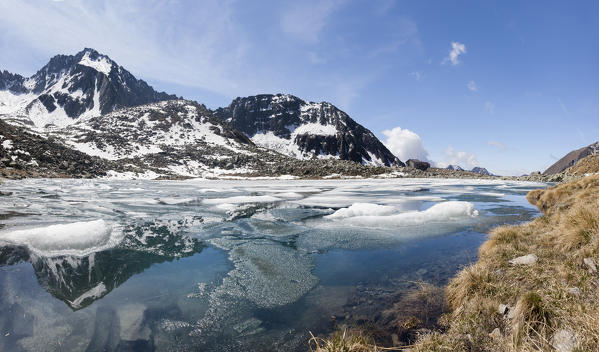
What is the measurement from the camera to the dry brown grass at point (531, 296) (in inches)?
138

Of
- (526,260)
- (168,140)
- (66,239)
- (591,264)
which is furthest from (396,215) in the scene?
(168,140)

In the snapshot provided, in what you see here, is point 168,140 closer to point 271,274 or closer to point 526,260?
point 271,274

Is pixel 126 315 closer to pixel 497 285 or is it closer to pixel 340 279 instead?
pixel 340 279

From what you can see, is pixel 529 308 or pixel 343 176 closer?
pixel 529 308

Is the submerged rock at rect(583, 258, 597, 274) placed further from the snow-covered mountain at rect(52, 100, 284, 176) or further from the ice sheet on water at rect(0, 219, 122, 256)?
the snow-covered mountain at rect(52, 100, 284, 176)

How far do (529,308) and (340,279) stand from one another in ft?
13.2

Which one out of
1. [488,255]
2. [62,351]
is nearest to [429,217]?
[488,255]

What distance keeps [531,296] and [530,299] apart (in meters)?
0.05

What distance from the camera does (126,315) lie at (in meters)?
5.28

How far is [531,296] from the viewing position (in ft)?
13.1

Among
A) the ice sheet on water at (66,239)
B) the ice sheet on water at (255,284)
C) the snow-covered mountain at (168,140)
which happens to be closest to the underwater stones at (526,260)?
the ice sheet on water at (255,284)

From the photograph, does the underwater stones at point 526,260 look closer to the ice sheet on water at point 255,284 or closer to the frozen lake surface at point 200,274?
the frozen lake surface at point 200,274

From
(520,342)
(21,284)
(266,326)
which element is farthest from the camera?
(21,284)

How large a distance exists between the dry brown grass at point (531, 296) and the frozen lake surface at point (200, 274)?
4.41ft
